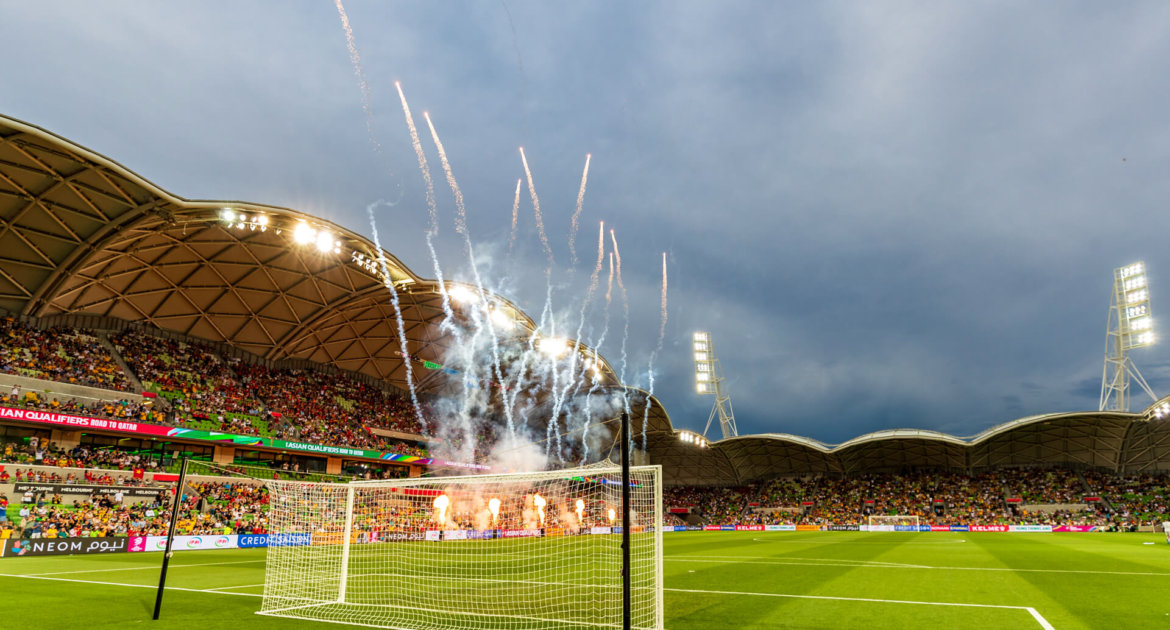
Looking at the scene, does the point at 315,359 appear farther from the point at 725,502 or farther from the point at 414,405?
the point at 725,502

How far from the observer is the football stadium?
1286 cm

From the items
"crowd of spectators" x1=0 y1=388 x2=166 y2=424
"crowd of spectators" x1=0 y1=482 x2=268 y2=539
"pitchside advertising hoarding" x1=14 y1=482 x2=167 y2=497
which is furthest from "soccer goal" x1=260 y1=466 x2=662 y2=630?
"crowd of spectators" x1=0 y1=388 x2=166 y2=424

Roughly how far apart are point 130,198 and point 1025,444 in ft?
265

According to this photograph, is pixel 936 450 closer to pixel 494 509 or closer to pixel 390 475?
pixel 494 509

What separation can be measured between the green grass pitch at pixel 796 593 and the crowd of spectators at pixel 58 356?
16632mm

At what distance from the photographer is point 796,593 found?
46.6 ft

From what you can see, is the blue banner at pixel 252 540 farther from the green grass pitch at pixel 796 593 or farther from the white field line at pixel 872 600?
the white field line at pixel 872 600

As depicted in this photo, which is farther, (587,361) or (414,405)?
(414,405)

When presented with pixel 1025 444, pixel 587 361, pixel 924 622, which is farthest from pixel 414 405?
pixel 1025 444

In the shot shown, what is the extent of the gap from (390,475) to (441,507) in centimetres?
2041

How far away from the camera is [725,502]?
8181 cm

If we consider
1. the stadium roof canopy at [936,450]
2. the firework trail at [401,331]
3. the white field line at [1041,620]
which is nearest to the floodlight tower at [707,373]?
the stadium roof canopy at [936,450]

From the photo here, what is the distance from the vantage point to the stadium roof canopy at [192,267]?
27.5 meters

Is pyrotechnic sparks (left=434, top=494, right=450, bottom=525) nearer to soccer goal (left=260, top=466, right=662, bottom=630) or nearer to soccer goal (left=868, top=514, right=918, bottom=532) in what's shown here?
soccer goal (left=260, top=466, right=662, bottom=630)
